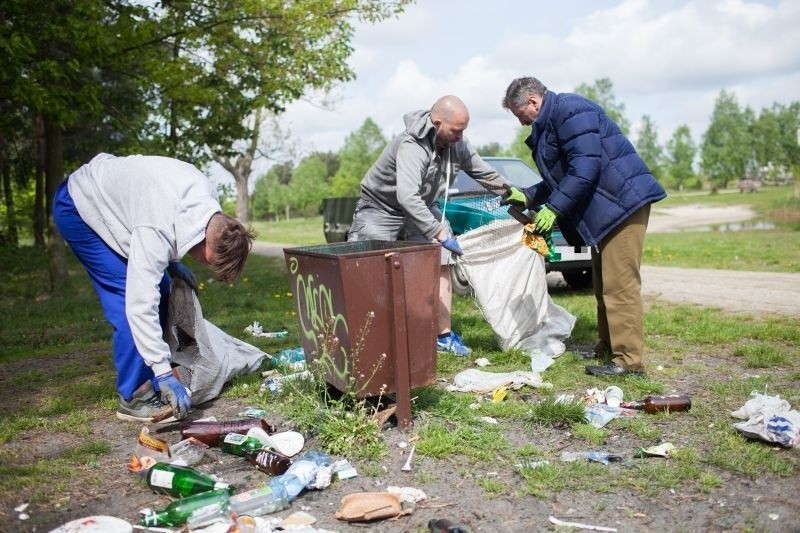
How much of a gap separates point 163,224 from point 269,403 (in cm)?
137

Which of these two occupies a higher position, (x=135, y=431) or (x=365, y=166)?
(x=365, y=166)

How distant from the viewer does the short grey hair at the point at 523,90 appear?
4.63 metres

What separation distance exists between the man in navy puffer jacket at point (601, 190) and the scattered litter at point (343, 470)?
2.11m

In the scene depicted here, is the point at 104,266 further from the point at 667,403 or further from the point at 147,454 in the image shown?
the point at 667,403

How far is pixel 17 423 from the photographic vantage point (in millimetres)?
4070

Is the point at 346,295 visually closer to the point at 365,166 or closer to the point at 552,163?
the point at 552,163

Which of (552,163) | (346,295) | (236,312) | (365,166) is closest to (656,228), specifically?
(236,312)

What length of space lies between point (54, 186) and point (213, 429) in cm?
758

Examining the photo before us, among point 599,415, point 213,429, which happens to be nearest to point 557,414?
point 599,415

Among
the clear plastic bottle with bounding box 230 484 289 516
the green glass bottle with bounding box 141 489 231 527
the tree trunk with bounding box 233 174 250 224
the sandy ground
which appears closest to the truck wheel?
the sandy ground

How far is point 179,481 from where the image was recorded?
303cm

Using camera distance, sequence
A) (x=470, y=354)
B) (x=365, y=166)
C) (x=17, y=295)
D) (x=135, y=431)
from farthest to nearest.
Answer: (x=365, y=166) < (x=17, y=295) < (x=470, y=354) < (x=135, y=431)

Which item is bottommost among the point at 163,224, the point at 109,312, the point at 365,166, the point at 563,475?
the point at 563,475

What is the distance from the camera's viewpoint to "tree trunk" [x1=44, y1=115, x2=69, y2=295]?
9914mm
